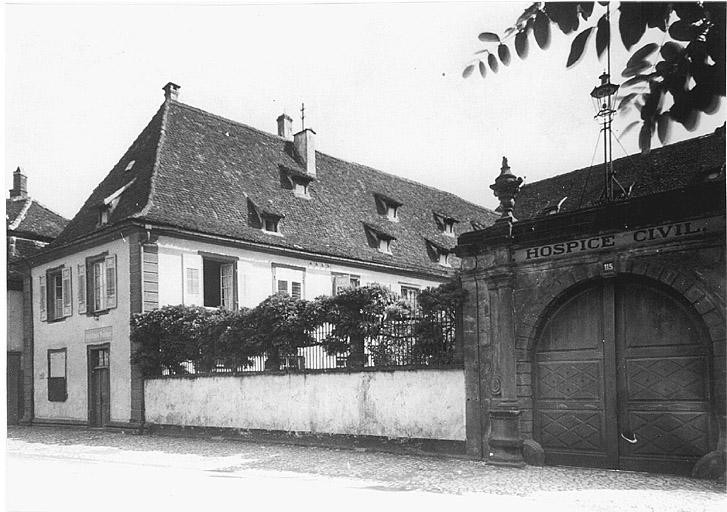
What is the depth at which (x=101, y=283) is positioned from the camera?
68.9ft

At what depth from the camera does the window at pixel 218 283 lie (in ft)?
70.9

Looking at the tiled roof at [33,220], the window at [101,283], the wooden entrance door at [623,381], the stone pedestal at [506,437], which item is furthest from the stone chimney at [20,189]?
the wooden entrance door at [623,381]

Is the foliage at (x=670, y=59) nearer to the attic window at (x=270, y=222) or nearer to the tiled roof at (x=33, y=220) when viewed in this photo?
the attic window at (x=270, y=222)

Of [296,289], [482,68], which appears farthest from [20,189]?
[482,68]

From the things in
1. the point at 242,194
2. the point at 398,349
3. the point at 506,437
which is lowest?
the point at 506,437

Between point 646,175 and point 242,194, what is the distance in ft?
44.7

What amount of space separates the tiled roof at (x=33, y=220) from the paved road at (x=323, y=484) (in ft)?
41.9

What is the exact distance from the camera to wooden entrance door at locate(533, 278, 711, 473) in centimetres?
970

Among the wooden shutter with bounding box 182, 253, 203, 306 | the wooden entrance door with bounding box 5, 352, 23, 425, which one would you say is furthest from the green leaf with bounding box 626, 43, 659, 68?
the wooden entrance door with bounding box 5, 352, 23, 425

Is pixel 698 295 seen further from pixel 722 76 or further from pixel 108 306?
pixel 108 306

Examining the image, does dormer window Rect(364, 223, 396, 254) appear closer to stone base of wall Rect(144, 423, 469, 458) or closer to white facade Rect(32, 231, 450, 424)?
white facade Rect(32, 231, 450, 424)

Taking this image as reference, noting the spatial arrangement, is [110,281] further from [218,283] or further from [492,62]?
[492,62]

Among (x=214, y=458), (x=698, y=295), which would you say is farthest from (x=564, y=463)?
(x=214, y=458)

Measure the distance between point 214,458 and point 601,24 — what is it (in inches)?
440
